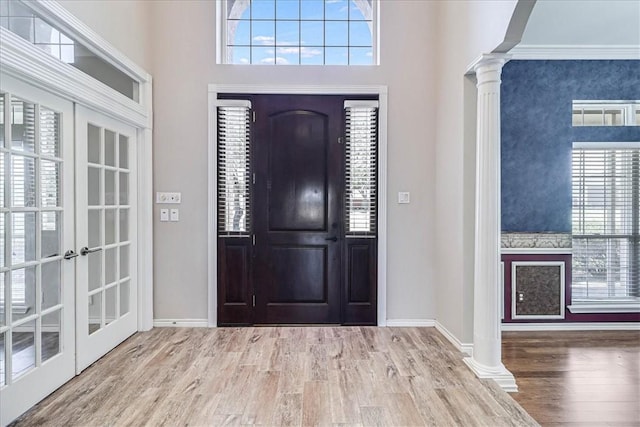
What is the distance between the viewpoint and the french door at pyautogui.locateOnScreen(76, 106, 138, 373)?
2889mm

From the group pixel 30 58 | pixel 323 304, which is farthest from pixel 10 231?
pixel 323 304

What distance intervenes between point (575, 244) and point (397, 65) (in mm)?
2771

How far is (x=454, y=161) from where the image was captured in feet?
11.3

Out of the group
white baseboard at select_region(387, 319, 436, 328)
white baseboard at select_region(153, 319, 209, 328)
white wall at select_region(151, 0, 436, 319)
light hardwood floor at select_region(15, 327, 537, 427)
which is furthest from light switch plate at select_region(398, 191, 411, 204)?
white baseboard at select_region(153, 319, 209, 328)

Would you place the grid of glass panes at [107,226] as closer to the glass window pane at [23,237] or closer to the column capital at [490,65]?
the glass window pane at [23,237]

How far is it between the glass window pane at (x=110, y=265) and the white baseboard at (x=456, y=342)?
3.04 m

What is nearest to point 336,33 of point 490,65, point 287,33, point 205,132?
point 287,33

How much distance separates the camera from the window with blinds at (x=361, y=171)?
396 cm

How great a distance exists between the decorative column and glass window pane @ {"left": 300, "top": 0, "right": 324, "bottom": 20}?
195 centimetres

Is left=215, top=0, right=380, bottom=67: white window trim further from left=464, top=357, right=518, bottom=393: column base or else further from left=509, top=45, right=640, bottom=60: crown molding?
left=464, top=357, right=518, bottom=393: column base

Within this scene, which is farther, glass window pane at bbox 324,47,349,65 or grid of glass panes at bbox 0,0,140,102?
glass window pane at bbox 324,47,349,65

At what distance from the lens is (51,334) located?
2.58m

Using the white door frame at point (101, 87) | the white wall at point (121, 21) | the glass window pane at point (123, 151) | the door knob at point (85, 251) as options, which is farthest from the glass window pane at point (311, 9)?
the door knob at point (85, 251)

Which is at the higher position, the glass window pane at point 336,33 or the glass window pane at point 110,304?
the glass window pane at point 336,33
